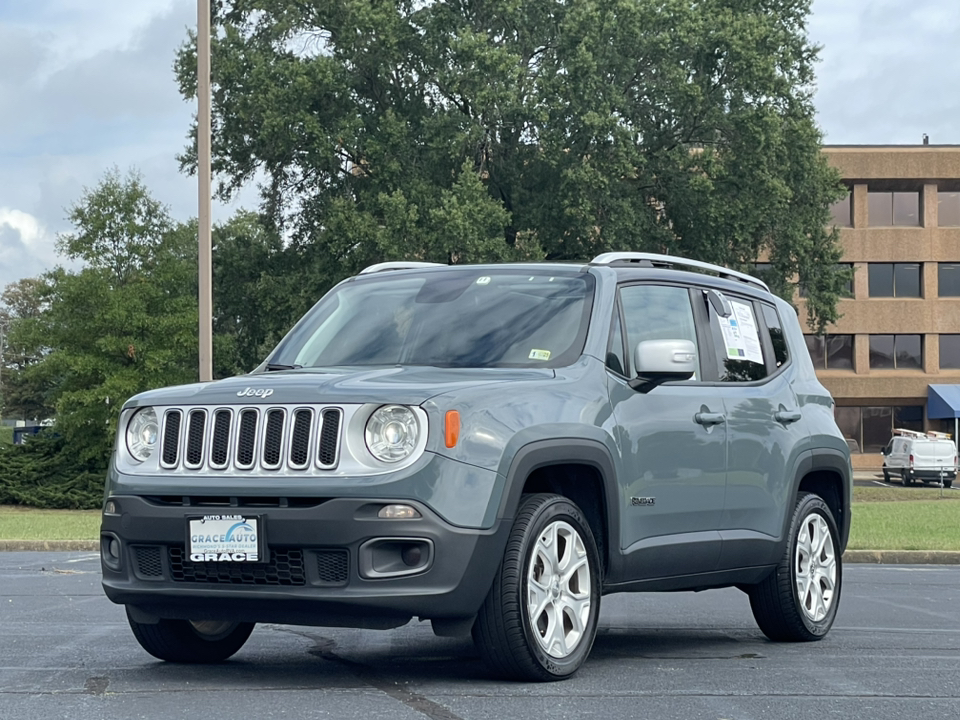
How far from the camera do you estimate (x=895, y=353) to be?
67.1 metres

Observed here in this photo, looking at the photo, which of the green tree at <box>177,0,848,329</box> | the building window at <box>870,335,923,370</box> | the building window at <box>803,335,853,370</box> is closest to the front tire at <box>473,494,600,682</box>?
the green tree at <box>177,0,848,329</box>

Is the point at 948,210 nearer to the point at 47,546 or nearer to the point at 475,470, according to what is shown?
the point at 47,546

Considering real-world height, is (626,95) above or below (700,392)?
above

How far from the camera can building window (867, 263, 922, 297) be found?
6694cm

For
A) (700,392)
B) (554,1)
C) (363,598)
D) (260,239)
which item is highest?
(554,1)

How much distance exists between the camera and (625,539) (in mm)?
6891

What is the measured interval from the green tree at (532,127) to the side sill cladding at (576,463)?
80.0 feet

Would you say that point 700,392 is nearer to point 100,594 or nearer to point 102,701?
point 102,701

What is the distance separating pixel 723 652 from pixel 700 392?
1.37m

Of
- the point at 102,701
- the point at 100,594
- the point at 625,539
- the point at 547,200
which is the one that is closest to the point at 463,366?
the point at 625,539

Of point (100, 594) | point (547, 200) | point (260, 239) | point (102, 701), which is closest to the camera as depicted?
point (102, 701)

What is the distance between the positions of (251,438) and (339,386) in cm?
41

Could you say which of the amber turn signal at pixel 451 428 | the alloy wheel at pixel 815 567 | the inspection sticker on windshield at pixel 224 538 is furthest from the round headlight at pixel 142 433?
the alloy wheel at pixel 815 567

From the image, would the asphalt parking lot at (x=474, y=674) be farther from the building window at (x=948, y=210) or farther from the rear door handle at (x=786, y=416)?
the building window at (x=948, y=210)
